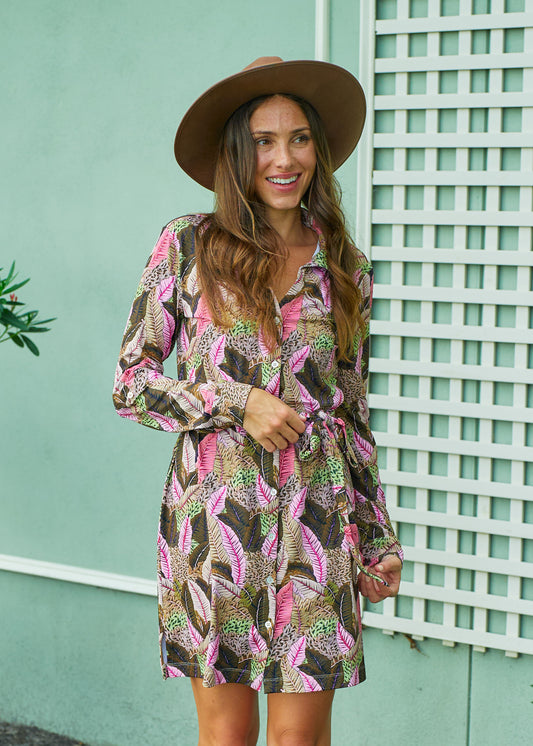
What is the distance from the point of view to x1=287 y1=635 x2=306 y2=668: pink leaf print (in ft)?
6.14

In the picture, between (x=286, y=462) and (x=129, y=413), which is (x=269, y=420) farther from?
(x=129, y=413)

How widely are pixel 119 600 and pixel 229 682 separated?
1457 mm

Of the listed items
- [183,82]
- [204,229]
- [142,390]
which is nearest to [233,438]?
[142,390]

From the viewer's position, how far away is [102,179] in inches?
123

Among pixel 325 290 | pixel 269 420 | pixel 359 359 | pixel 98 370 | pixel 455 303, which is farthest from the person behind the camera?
pixel 98 370

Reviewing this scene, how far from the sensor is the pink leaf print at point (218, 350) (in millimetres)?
1901

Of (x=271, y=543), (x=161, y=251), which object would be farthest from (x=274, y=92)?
(x=271, y=543)

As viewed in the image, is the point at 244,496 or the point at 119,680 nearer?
the point at 244,496

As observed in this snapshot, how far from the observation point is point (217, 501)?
1.88m

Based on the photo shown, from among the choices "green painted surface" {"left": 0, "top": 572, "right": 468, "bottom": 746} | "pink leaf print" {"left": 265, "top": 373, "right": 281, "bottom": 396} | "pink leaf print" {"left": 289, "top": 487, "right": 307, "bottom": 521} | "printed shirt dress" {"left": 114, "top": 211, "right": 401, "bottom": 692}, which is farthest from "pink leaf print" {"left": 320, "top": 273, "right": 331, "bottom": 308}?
"green painted surface" {"left": 0, "top": 572, "right": 468, "bottom": 746}

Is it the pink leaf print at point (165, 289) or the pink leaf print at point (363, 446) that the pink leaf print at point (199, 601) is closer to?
the pink leaf print at point (363, 446)

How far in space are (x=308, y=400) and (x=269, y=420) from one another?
0.56 feet

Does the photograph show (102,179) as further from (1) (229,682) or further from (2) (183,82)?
(1) (229,682)

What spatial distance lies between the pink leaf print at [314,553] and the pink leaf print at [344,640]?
4.6 inches
